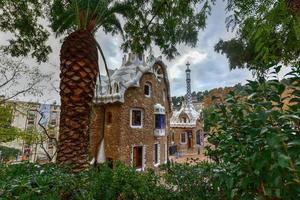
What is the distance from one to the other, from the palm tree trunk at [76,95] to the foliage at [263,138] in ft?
10.5

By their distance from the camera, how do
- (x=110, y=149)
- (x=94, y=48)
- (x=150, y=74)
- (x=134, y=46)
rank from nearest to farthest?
1. (x=94, y=48)
2. (x=134, y=46)
3. (x=110, y=149)
4. (x=150, y=74)

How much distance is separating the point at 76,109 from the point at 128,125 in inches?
417

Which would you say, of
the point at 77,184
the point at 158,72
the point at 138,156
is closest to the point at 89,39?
the point at 77,184

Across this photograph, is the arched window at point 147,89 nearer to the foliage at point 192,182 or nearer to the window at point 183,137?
the foliage at point 192,182

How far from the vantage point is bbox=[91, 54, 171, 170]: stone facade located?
14570mm

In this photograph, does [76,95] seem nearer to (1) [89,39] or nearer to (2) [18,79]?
(1) [89,39]

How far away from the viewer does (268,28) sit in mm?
2906

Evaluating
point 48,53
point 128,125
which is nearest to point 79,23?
point 48,53

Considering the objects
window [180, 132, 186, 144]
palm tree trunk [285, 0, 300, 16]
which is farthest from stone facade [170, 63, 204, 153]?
palm tree trunk [285, 0, 300, 16]

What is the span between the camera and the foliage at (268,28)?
2.75 meters

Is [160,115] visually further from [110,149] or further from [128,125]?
[110,149]

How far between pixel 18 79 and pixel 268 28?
1161 centimetres

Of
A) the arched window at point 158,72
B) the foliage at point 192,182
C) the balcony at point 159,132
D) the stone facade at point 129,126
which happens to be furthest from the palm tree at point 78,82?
the arched window at point 158,72

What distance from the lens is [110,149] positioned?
1470 centimetres
